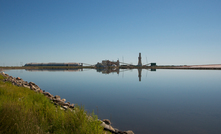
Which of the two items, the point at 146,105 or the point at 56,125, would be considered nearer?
the point at 56,125

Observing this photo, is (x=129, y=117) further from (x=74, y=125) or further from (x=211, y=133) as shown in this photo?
(x=74, y=125)

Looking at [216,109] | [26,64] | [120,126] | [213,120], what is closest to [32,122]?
[120,126]

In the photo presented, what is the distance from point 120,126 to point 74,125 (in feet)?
13.2

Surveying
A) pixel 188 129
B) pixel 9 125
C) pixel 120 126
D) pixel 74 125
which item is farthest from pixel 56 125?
pixel 188 129

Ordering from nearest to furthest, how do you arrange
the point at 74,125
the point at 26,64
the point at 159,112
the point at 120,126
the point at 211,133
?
the point at 74,125, the point at 211,133, the point at 120,126, the point at 159,112, the point at 26,64

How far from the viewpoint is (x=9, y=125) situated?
527 centimetres

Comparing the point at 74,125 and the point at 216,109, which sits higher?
the point at 74,125

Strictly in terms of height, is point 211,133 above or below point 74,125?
below

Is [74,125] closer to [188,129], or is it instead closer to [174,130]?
[174,130]

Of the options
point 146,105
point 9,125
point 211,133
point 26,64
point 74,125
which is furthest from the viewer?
point 26,64

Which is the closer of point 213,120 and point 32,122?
point 32,122

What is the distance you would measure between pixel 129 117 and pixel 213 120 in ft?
17.7

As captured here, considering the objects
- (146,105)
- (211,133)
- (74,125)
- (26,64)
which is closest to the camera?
(74,125)

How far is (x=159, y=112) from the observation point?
1112cm
